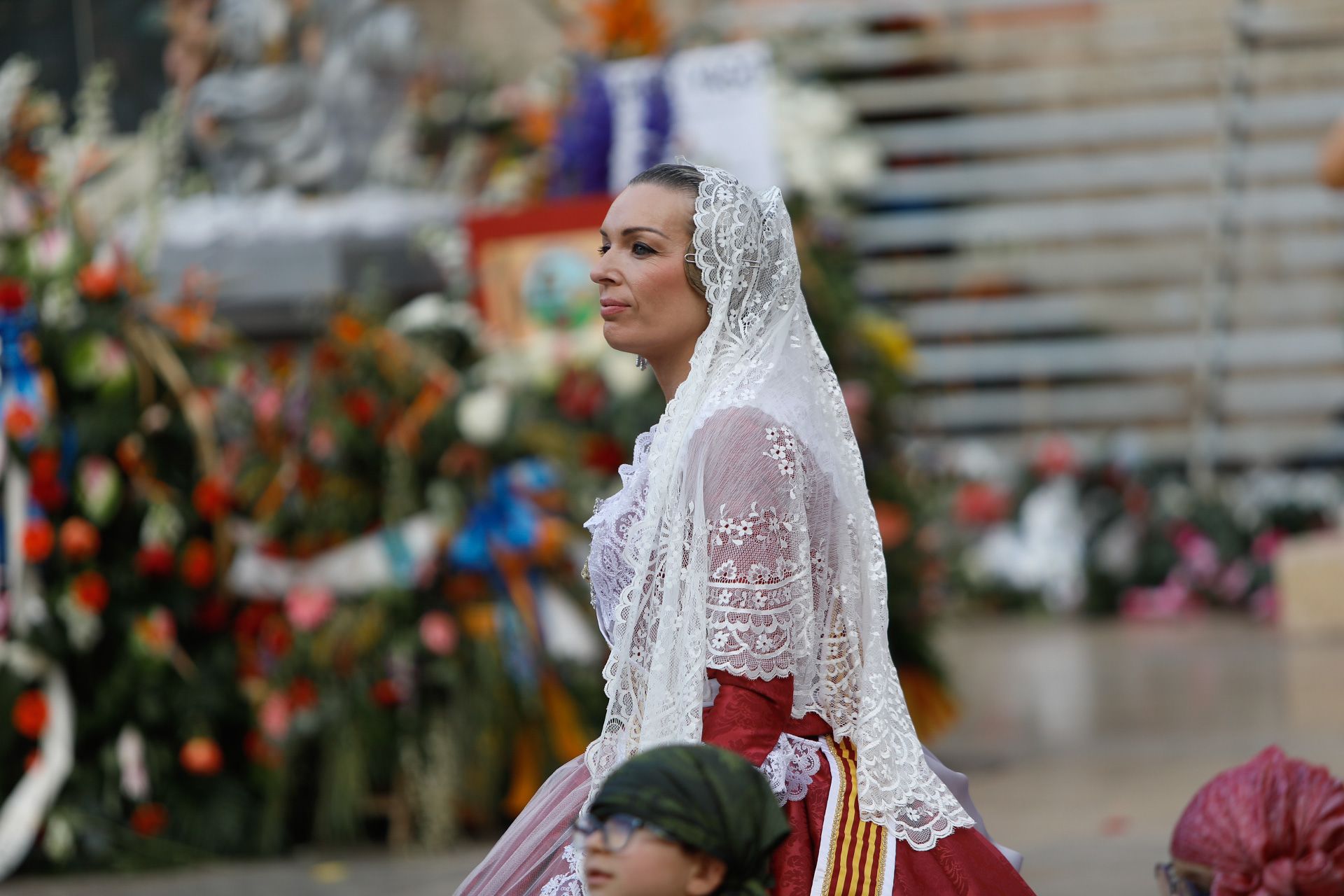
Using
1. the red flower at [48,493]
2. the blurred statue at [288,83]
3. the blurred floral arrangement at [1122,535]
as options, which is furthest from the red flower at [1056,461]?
the red flower at [48,493]

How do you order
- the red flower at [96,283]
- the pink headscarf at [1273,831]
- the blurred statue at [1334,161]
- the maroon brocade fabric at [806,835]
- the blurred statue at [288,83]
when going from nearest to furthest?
the maroon brocade fabric at [806,835]
the pink headscarf at [1273,831]
the blurred statue at [1334,161]
the red flower at [96,283]
the blurred statue at [288,83]

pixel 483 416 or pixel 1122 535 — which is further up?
pixel 483 416

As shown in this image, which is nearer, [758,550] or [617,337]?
[758,550]

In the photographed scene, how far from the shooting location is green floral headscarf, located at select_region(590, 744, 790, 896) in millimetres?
2238

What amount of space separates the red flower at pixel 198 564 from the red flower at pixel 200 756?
1.59ft

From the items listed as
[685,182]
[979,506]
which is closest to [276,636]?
[685,182]

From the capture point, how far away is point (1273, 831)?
9.89 ft

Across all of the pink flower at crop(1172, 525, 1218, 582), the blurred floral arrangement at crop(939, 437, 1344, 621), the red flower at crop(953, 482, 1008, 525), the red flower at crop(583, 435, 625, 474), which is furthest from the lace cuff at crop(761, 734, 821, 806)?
the red flower at crop(953, 482, 1008, 525)

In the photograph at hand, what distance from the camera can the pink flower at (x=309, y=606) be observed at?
536 cm

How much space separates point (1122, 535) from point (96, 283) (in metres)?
7.54

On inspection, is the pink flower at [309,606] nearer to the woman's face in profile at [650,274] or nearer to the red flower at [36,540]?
the red flower at [36,540]

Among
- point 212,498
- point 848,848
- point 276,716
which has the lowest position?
point 276,716

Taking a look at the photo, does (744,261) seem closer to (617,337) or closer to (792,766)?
(617,337)

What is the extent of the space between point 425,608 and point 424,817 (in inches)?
24.6
